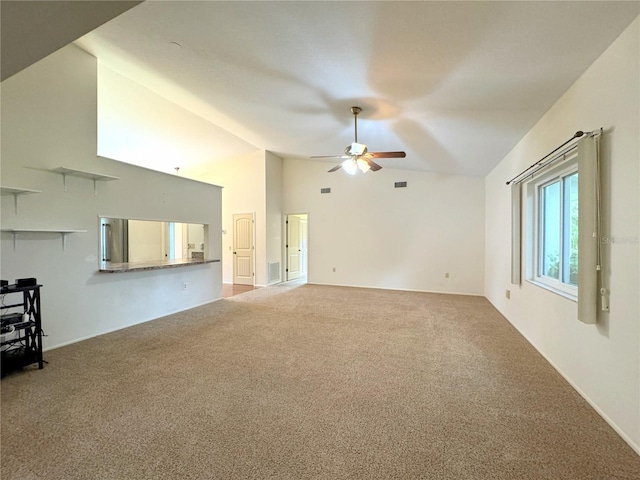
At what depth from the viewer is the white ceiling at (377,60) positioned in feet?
5.76

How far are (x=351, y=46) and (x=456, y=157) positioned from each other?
3.36 m

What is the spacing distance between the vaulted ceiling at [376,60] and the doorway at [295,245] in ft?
12.8

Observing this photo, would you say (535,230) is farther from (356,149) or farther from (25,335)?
(25,335)

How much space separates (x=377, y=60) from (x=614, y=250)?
219 cm

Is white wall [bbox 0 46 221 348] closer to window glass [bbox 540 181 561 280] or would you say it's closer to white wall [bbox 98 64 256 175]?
white wall [bbox 98 64 256 175]

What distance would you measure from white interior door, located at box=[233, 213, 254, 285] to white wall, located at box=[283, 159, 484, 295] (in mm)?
1217

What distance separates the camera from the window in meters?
2.71

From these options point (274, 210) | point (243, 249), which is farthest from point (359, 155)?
point (243, 249)

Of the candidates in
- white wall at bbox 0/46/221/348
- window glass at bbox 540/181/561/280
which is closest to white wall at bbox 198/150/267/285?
white wall at bbox 0/46/221/348

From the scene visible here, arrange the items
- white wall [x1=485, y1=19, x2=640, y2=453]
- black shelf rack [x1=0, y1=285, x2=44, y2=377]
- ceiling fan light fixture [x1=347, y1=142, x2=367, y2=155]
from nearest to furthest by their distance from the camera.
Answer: white wall [x1=485, y1=19, x2=640, y2=453]
black shelf rack [x1=0, y1=285, x2=44, y2=377]
ceiling fan light fixture [x1=347, y1=142, x2=367, y2=155]

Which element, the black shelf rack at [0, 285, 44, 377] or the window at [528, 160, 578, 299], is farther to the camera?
the window at [528, 160, 578, 299]

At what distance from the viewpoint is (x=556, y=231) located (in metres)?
3.08

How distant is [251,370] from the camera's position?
2629 millimetres

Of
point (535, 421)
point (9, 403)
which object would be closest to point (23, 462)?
point (9, 403)
